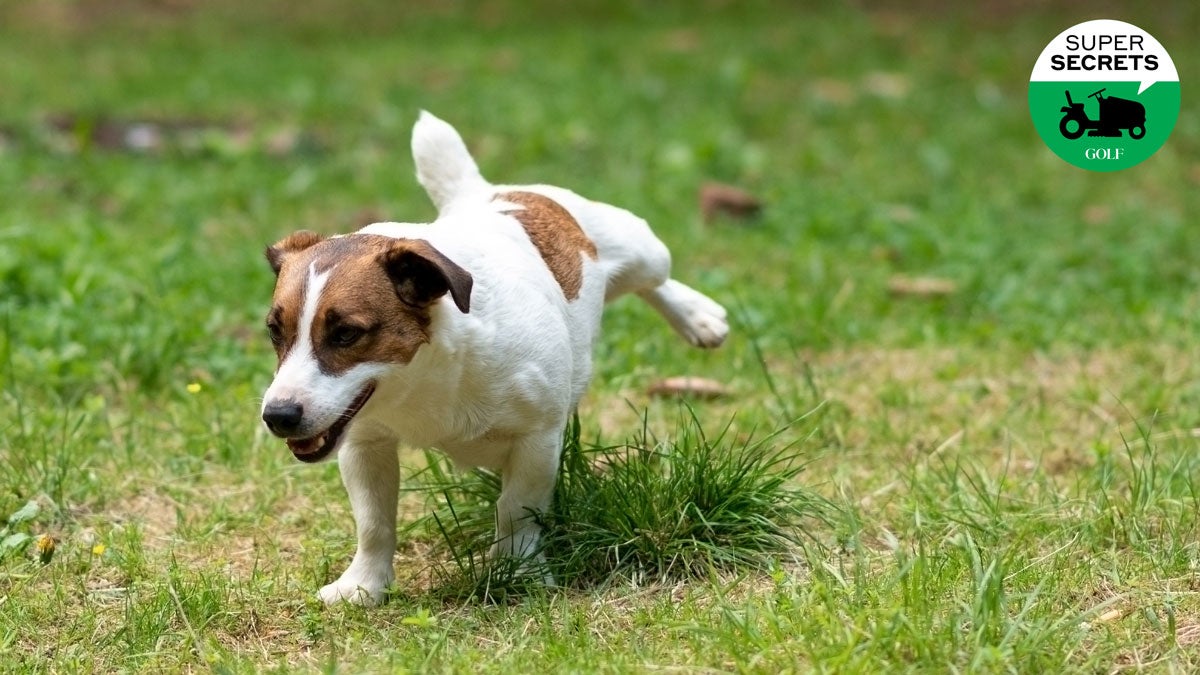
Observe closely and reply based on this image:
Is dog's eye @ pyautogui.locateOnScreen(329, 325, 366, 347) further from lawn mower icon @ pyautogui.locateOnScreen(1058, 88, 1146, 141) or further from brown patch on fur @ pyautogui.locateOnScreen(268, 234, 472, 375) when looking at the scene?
lawn mower icon @ pyautogui.locateOnScreen(1058, 88, 1146, 141)

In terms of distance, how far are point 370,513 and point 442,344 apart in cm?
67

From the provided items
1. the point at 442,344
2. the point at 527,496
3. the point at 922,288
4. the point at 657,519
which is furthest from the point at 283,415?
the point at 922,288

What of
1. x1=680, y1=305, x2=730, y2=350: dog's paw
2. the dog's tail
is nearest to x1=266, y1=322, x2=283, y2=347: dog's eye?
the dog's tail

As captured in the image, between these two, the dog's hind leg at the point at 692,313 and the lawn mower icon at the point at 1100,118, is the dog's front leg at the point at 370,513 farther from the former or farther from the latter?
the lawn mower icon at the point at 1100,118

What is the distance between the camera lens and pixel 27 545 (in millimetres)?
4609

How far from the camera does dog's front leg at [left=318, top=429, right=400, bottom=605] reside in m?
4.35

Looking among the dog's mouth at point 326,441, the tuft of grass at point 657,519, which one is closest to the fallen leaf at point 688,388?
the tuft of grass at point 657,519

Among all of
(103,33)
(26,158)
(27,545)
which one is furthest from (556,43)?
(27,545)

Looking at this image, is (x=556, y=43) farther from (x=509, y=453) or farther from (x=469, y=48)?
(x=509, y=453)

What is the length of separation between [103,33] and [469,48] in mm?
3618

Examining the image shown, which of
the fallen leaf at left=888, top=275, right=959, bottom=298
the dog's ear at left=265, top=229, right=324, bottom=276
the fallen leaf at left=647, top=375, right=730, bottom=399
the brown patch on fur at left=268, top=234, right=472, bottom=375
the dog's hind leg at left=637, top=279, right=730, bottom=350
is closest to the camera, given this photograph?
the brown patch on fur at left=268, top=234, right=472, bottom=375

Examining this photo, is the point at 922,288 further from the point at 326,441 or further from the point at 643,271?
the point at 326,441

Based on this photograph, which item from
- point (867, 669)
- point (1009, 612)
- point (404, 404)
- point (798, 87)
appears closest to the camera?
point (867, 669)

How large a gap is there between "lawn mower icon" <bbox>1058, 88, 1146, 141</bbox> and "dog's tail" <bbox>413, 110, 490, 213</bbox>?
11.2ft
